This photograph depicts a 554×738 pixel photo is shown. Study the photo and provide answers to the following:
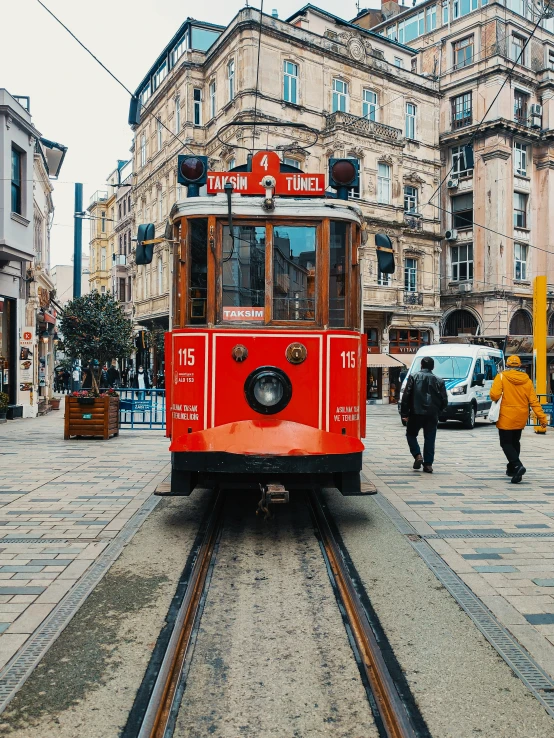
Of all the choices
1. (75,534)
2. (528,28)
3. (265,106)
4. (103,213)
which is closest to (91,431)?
(75,534)

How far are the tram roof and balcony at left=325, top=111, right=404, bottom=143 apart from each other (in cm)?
2749

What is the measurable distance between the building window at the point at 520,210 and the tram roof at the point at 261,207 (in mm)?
34743

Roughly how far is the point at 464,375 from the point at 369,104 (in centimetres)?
1947

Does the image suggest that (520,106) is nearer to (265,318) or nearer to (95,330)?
(95,330)

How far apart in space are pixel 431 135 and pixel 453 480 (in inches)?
1258

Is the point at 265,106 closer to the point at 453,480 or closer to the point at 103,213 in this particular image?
the point at 453,480

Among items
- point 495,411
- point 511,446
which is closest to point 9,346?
point 495,411

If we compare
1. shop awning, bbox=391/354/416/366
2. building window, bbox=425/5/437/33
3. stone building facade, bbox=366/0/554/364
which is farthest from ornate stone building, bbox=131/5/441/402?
building window, bbox=425/5/437/33

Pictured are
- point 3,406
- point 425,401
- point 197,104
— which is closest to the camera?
point 425,401

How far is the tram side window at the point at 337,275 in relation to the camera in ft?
23.0

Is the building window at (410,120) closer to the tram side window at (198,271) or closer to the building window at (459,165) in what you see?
the building window at (459,165)

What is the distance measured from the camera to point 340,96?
111 ft

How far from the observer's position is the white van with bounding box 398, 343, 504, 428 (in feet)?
66.4

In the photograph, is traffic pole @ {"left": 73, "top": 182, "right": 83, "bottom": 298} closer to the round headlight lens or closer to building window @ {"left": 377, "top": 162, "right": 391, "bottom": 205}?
building window @ {"left": 377, "top": 162, "right": 391, "bottom": 205}
